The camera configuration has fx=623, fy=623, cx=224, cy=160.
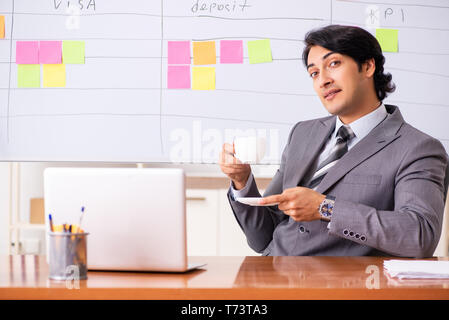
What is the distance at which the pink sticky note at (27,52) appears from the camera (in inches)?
112

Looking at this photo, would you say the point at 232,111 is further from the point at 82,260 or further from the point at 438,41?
the point at 82,260

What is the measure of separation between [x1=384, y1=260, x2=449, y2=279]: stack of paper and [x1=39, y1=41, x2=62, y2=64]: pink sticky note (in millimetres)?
1975

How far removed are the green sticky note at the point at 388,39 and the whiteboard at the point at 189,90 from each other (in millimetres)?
23

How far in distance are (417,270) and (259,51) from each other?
1723 millimetres

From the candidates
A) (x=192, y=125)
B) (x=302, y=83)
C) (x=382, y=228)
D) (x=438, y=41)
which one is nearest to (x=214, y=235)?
(x=192, y=125)

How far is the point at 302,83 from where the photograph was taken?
2.81 m

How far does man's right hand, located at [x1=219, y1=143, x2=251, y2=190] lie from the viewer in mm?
1762

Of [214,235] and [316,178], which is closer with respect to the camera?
[316,178]

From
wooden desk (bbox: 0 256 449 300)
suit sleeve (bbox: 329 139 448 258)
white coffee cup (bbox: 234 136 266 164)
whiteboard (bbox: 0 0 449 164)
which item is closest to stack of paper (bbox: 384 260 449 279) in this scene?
wooden desk (bbox: 0 256 449 300)

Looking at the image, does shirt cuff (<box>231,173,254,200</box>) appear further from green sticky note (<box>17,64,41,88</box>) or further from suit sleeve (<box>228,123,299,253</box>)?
green sticky note (<box>17,64,41,88</box>)

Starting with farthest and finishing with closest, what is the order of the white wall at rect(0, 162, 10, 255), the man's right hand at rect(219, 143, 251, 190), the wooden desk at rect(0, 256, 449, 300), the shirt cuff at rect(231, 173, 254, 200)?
the white wall at rect(0, 162, 10, 255), the shirt cuff at rect(231, 173, 254, 200), the man's right hand at rect(219, 143, 251, 190), the wooden desk at rect(0, 256, 449, 300)

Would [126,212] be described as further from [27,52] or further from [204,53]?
[27,52]

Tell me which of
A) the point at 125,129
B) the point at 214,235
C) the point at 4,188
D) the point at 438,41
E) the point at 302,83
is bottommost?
the point at 214,235
